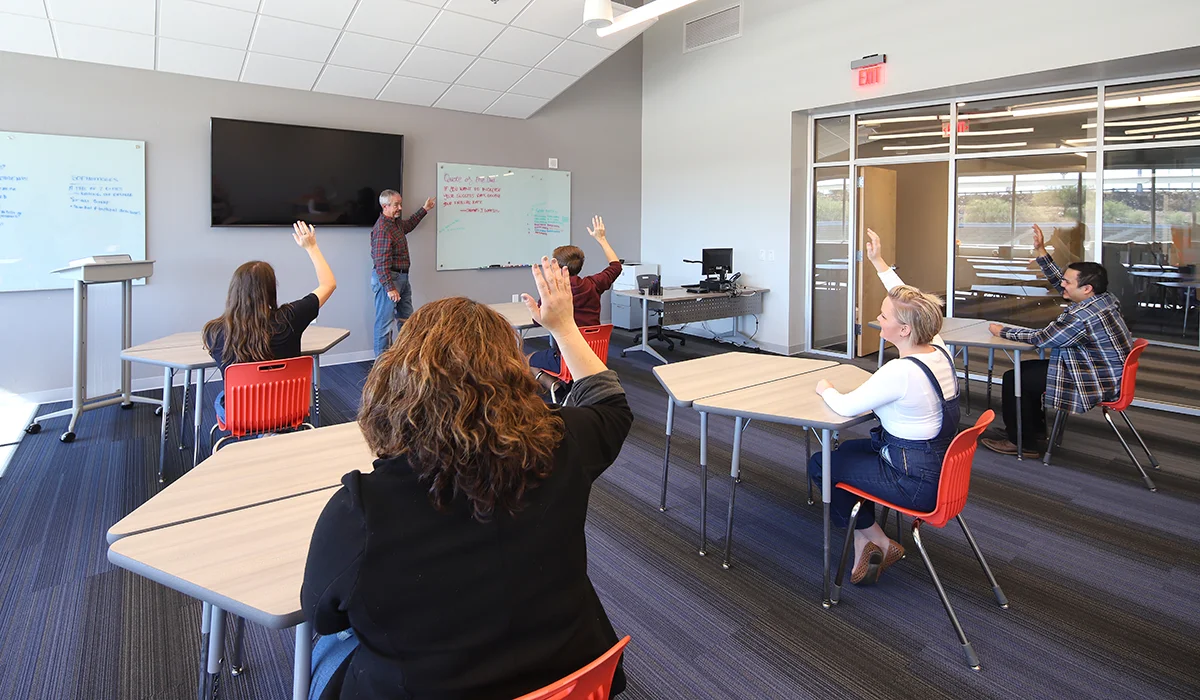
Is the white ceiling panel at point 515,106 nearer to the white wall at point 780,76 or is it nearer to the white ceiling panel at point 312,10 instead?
the white wall at point 780,76

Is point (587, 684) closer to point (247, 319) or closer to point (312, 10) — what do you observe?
point (247, 319)

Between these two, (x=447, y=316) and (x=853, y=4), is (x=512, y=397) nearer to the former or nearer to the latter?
(x=447, y=316)

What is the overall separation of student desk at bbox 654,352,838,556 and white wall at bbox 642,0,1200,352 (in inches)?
141

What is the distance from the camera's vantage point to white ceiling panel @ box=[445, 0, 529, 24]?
5.14 meters

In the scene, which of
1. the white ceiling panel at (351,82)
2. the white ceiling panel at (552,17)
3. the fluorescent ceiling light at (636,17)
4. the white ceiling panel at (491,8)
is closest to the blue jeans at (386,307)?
the white ceiling panel at (351,82)

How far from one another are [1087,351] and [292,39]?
19.1 ft

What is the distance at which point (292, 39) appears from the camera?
17.2 feet

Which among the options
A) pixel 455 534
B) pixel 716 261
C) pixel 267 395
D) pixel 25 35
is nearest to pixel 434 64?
pixel 25 35

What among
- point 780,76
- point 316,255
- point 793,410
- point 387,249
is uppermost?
point 780,76

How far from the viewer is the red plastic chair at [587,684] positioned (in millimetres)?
1021

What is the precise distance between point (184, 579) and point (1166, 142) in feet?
21.3

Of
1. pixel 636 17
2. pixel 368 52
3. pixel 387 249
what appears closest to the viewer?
pixel 636 17

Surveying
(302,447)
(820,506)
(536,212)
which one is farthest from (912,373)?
(536,212)

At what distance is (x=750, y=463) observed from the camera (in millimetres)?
4062
